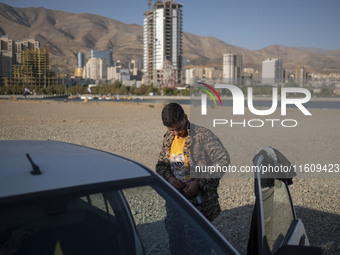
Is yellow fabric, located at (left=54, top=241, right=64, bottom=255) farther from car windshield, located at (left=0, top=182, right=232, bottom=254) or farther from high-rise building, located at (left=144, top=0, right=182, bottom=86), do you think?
high-rise building, located at (left=144, top=0, right=182, bottom=86)

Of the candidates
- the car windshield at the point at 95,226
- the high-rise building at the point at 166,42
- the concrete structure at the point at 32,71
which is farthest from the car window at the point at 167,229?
the high-rise building at the point at 166,42

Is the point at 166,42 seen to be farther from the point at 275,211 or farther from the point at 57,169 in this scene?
the point at 57,169

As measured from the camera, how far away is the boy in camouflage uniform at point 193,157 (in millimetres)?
2951

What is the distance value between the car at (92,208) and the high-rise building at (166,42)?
168 m

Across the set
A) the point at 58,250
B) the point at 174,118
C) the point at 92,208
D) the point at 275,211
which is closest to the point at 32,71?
the point at 174,118

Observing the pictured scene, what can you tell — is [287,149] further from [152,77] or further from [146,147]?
[152,77]

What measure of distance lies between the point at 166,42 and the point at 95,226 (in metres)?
176

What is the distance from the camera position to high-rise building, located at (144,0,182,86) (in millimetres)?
171250

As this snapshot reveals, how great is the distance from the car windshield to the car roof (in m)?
0.07

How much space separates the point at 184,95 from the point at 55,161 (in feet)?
491

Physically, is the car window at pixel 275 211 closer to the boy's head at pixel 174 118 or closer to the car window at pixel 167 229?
the car window at pixel 167 229

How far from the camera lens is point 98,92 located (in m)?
164

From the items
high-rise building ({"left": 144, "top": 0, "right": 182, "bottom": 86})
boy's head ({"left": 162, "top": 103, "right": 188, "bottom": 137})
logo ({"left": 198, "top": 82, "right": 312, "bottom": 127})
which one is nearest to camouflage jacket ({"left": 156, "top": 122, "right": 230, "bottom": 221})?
boy's head ({"left": 162, "top": 103, "right": 188, "bottom": 137})

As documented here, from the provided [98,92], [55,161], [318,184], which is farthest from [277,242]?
[98,92]
